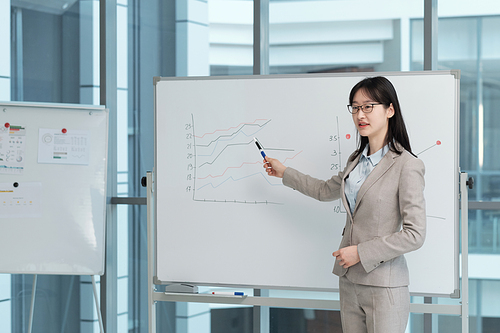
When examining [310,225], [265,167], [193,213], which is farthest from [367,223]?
[193,213]

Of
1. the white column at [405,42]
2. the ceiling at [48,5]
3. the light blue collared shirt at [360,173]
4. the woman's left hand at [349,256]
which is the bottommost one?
the woman's left hand at [349,256]

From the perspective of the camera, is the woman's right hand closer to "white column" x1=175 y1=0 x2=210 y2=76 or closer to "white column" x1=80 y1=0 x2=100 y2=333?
"white column" x1=175 y1=0 x2=210 y2=76

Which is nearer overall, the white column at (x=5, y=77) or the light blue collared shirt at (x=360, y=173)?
the light blue collared shirt at (x=360, y=173)

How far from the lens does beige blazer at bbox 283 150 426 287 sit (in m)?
1.44

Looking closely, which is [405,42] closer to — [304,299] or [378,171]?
[378,171]

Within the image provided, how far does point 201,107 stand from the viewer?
2.10 m

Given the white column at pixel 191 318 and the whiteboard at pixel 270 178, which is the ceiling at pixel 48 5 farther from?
the white column at pixel 191 318

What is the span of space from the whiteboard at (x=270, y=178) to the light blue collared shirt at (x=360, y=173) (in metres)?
0.31

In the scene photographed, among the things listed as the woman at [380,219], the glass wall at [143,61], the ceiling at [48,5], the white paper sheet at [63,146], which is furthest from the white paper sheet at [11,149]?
the woman at [380,219]

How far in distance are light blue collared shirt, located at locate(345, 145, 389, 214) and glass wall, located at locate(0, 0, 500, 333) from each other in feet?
3.86

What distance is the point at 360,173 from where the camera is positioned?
163cm

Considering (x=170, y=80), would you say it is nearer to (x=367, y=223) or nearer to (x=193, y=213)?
(x=193, y=213)

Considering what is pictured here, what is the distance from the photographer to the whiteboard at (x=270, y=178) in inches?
74.1

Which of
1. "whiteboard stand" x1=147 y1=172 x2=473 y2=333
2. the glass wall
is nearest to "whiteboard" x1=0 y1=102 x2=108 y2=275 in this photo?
the glass wall
